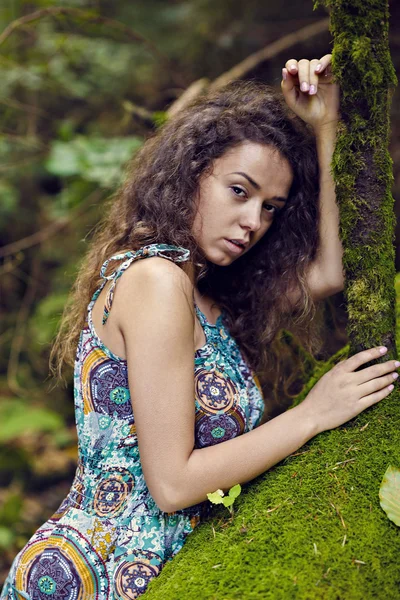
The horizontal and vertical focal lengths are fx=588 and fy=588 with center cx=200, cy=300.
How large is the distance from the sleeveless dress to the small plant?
0.71ft

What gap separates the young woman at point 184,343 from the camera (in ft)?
A: 5.51

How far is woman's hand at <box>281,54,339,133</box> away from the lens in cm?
182

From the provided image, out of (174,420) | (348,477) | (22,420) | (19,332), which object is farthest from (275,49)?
(348,477)

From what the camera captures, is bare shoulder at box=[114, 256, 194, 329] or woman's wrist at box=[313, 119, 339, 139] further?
woman's wrist at box=[313, 119, 339, 139]

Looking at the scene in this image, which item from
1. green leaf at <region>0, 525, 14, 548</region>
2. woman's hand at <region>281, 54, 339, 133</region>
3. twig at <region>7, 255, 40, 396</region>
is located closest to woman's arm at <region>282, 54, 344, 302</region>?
woman's hand at <region>281, 54, 339, 133</region>

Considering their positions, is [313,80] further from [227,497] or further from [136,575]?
[136,575]

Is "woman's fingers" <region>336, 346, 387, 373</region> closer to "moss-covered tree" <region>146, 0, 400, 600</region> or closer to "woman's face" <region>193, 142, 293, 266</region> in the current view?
"moss-covered tree" <region>146, 0, 400, 600</region>

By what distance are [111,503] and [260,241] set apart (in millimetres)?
1143

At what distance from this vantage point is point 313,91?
184 centimetres

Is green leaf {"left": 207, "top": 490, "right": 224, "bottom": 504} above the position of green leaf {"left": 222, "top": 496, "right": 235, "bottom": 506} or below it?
above

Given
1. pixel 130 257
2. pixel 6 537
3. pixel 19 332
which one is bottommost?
pixel 6 537

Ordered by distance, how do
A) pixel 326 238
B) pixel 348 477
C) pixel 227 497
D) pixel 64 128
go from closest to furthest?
pixel 348 477, pixel 227 497, pixel 326 238, pixel 64 128

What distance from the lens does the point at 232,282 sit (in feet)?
7.94

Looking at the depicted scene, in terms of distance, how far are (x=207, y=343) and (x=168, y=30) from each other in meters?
5.02
